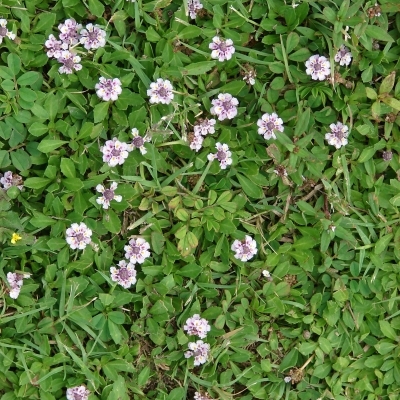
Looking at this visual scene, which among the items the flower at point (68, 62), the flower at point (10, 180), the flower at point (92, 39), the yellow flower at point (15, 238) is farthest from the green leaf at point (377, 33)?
the yellow flower at point (15, 238)

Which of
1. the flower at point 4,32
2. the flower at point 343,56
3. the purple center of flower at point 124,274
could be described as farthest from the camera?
the flower at point 343,56

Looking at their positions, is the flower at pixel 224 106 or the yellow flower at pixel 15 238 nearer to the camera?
the yellow flower at pixel 15 238

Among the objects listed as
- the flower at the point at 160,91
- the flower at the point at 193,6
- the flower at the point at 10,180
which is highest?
the flower at the point at 193,6

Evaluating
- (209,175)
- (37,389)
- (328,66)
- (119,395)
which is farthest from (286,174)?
(37,389)

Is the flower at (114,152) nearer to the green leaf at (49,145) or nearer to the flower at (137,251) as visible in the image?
the green leaf at (49,145)

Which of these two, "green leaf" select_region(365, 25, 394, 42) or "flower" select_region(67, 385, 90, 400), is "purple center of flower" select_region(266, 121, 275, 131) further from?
"flower" select_region(67, 385, 90, 400)

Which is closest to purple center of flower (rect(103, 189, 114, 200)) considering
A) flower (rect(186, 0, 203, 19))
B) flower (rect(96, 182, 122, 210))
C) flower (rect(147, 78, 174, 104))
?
flower (rect(96, 182, 122, 210))

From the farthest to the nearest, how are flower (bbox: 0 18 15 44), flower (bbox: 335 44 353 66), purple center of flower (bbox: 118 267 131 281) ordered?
flower (bbox: 335 44 353 66) → purple center of flower (bbox: 118 267 131 281) → flower (bbox: 0 18 15 44)
